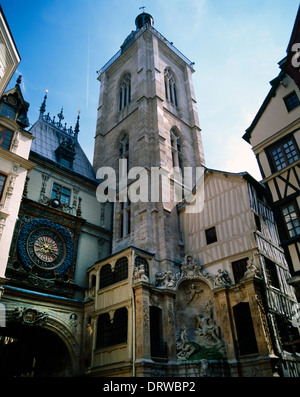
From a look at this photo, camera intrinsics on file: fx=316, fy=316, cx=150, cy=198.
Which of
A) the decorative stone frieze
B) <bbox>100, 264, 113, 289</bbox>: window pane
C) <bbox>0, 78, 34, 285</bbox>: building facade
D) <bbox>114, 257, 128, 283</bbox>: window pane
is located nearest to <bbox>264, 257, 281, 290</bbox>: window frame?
the decorative stone frieze

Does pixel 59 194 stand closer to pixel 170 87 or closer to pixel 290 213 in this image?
pixel 290 213

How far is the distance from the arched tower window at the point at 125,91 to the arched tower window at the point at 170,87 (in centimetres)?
402

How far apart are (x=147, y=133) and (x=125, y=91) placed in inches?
407

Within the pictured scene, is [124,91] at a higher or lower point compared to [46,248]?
higher

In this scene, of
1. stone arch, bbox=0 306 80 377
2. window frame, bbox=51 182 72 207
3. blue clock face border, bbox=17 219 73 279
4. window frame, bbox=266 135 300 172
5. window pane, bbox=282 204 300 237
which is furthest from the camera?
window frame, bbox=51 182 72 207

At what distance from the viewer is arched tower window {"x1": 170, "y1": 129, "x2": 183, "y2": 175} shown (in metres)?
28.1

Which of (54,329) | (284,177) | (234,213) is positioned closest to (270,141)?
(284,177)

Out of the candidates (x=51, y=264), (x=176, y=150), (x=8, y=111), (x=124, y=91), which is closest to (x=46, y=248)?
(x=51, y=264)

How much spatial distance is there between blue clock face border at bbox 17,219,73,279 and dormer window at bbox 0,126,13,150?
4.98 metres

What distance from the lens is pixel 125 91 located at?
114 ft

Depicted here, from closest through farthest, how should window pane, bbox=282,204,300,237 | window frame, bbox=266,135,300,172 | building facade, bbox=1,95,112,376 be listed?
window pane, bbox=282,204,300,237 → window frame, bbox=266,135,300,172 → building facade, bbox=1,95,112,376

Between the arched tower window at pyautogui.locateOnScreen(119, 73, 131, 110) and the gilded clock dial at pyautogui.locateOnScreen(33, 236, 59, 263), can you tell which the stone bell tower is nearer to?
the arched tower window at pyautogui.locateOnScreen(119, 73, 131, 110)

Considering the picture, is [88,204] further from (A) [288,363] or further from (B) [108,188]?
(A) [288,363]

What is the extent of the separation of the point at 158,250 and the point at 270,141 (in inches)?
380
